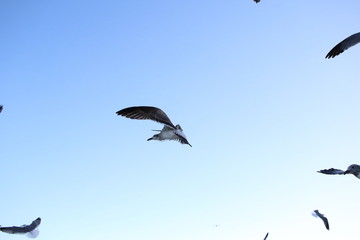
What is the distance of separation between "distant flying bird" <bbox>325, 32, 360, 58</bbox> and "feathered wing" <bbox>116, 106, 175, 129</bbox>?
7.13 metres

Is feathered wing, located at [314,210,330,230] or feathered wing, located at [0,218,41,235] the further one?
feathered wing, located at [314,210,330,230]

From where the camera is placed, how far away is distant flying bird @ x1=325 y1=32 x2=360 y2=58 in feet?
42.4

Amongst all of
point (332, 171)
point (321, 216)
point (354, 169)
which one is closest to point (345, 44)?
point (354, 169)

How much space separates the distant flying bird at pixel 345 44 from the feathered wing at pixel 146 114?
23.4 feet

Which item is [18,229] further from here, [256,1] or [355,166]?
[355,166]

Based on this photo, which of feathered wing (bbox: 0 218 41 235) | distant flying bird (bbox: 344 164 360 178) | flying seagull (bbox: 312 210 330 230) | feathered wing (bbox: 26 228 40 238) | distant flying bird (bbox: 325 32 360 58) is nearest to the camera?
feathered wing (bbox: 0 218 41 235)

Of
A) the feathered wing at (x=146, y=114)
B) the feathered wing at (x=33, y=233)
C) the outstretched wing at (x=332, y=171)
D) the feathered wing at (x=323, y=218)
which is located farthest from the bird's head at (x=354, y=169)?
the feathered wing at (x=33, y=233)

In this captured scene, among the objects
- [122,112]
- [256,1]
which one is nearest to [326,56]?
[256,1]

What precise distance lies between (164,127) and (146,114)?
1269 mm

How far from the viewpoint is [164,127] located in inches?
472

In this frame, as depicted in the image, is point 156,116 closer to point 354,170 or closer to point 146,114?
point 146,114

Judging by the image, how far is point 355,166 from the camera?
39.7ft

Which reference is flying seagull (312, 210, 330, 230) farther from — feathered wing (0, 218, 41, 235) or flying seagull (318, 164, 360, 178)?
feathered wing (0, 218, 41, 235)

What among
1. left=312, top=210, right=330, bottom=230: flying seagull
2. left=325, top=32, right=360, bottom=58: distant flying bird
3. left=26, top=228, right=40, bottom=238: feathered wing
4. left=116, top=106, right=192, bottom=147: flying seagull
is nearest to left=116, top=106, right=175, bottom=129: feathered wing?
left=116, top=106, right=192, bottom=147: flying seagull
